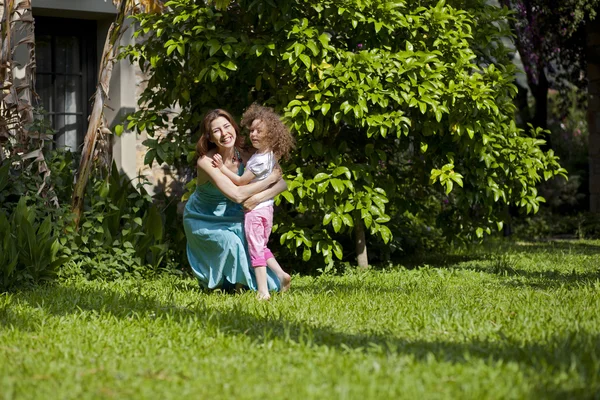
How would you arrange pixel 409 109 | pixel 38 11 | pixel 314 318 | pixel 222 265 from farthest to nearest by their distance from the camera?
pixel 38 11 → pixel 409 109 → pixel 222 265 → pixel 314 318

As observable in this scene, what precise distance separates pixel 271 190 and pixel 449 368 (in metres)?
2.93

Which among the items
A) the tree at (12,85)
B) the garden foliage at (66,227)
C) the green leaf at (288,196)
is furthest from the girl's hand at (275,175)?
the tree at (12,85)

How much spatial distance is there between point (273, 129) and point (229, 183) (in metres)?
0.54

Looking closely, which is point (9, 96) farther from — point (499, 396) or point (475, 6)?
point (499, 396)

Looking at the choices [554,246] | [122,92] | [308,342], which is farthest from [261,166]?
[554,246]

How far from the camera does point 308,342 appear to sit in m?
4.17

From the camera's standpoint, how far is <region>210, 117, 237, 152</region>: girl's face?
6297mm

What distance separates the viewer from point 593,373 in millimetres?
3574

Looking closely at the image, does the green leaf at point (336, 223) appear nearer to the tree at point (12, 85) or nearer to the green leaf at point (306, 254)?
the green leaf at point (306, 254)

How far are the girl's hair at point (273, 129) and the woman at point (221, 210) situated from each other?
0.57 ft

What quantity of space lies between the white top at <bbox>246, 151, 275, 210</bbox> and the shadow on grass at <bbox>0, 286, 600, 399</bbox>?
927 millimetres

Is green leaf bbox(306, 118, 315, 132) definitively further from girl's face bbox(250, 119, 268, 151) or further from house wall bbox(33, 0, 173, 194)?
house wall bbox(33, 0, 173, 194)

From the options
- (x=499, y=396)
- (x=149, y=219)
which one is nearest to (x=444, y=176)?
(x=149, y=219)

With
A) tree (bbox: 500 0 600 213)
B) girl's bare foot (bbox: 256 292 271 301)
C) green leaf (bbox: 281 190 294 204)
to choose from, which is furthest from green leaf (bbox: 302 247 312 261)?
tree (bbox: 500 0 600 213)
